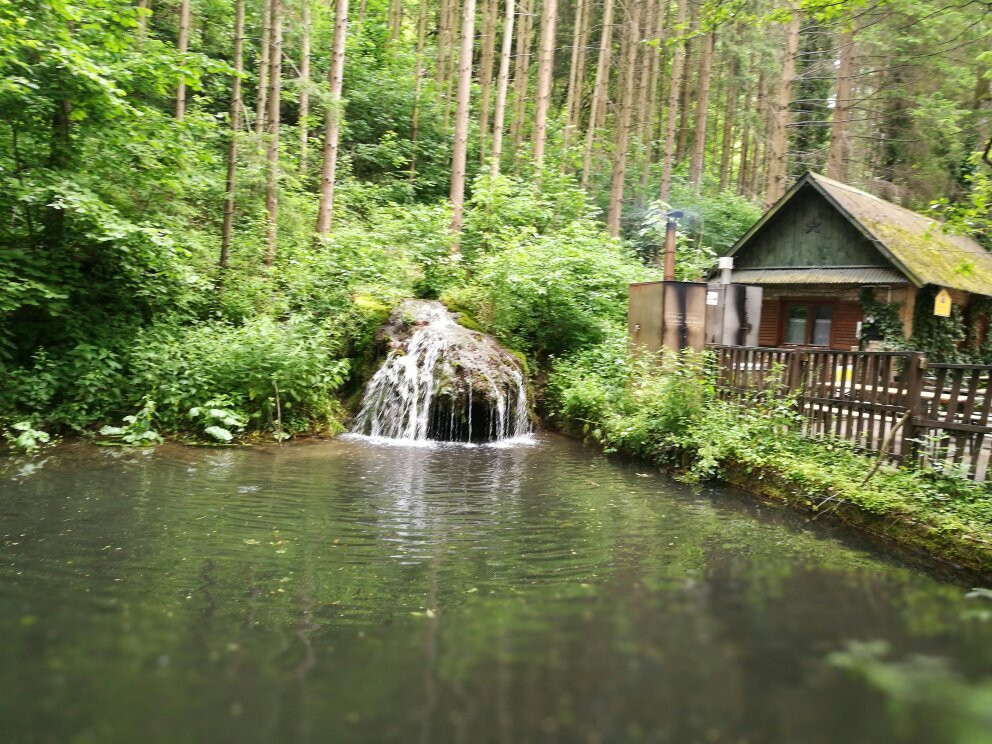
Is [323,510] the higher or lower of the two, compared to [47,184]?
lower

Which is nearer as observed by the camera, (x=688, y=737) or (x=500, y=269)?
(x=688, y=737)

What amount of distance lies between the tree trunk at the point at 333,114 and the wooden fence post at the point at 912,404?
12.0 m

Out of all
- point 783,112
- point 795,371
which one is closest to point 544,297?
point 795,371

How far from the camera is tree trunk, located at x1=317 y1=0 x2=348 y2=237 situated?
1386cm

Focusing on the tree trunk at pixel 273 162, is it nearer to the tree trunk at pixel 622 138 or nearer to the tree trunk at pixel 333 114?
the tree trunk at pixel 333 114

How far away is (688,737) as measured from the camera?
61.3 inches

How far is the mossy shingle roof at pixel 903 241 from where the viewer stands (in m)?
13.9

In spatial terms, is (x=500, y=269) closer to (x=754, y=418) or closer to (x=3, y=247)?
(x=754, y=418)

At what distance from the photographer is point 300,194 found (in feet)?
57.4

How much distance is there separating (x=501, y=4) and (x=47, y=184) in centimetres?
3147

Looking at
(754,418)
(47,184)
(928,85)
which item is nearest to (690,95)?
(928,85)

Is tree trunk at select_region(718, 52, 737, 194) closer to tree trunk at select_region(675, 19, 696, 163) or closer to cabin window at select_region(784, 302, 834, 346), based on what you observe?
tree trunk at select_region(675, 19, 696, 163)

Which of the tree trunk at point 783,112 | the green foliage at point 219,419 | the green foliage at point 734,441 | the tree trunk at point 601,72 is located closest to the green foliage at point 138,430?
the green foliage at point 219,419

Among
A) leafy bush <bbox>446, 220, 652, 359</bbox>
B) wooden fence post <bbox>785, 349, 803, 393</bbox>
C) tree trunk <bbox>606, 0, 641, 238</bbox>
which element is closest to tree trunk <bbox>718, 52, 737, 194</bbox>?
tree trunk <bbox>606, 0, 641, 238</bbox>
